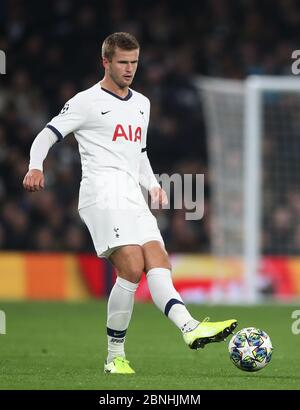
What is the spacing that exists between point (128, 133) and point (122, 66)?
1.50ft

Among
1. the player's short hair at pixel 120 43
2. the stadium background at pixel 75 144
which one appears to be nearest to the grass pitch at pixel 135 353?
the stadium background at pixel 75 144

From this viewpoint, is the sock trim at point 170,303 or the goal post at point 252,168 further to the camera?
the goal post at point 252,168

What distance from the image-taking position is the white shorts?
727cm

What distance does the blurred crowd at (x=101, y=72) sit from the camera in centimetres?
1736

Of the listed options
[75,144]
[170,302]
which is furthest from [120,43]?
[75,144]

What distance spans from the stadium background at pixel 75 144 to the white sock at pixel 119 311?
2.63 meters

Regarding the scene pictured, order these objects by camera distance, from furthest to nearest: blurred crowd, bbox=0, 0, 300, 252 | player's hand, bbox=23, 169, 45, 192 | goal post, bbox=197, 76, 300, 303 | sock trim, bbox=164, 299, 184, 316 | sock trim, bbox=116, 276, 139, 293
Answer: blurred crowd, bbox=0, 0, 300, 252 < goal post, bbox=197, 76, 300, 303 < sock trim, bbox=116, 276, 139, 293 < sock trim, bbox=164, 299, 184, 316 < player's hand, bbox=23, 169, 45, 192

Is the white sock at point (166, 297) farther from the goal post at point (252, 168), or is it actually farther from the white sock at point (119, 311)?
the goal post at point (252, 168)

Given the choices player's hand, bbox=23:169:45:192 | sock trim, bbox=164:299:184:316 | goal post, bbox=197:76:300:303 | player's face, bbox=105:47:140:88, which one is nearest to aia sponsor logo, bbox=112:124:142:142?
player's face, bbox=105:47:140:88

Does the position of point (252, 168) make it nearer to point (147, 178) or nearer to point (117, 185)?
point (147, 178)

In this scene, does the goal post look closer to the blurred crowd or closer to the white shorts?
the blurred crowd

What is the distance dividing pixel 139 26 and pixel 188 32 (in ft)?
3.02

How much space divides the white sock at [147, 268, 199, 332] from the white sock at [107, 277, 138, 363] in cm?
14
